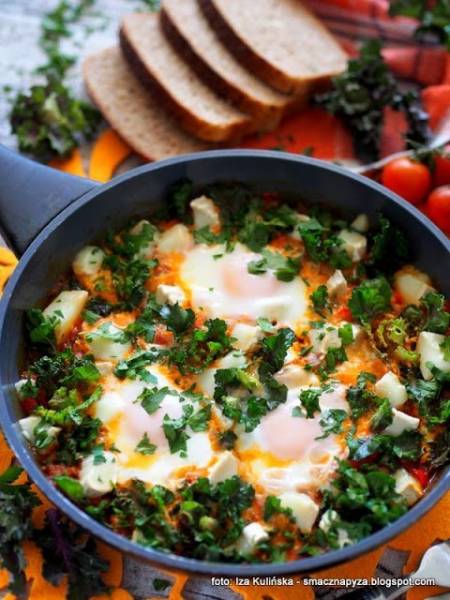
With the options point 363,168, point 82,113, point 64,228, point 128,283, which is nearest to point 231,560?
point 128,283

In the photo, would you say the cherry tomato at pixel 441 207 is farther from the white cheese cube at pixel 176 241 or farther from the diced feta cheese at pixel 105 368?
the diced feta cheese at pixel 105 368

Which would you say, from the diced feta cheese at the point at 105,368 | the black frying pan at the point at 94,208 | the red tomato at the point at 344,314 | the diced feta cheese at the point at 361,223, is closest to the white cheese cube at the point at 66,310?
the black frying pan at the point at 94,208

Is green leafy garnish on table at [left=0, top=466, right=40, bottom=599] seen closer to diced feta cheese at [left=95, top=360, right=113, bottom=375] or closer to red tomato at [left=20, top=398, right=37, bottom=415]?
red tomato at [left=20, top=398, right=37, bottom=415]

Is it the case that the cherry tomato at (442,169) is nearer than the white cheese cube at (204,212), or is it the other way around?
the white cheese cube at (204,212)

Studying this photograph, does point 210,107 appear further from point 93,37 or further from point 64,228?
point 64,228

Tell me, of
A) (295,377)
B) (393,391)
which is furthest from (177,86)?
(393,391)

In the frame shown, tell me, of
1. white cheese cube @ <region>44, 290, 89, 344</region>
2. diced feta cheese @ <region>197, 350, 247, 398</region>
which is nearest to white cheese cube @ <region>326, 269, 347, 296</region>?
diced feta cheese @ <region>197, 350, 247, 398</region>
